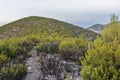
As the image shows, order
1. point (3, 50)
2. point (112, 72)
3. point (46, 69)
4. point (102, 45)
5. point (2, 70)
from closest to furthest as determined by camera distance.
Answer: point (112, 72) → point (102, 45) → point (2, 70) → point (46, 69) → point (3, 50)

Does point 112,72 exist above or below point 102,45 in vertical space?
below

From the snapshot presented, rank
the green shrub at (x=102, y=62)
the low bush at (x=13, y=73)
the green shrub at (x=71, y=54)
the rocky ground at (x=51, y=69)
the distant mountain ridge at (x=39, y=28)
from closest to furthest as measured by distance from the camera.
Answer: the green shrub at (x=102, y=62) → the low bush at (x=13, y=73) → the rocky ground at (x=51, y=69) → the green shrub at (x=71, y=54) → the distant mountain ridge at (x=39, y=28)

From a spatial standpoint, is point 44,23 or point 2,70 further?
point 44,23

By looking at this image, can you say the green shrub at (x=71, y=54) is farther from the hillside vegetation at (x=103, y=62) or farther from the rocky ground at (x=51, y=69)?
the hillside vegetation at (x=103, y=62)

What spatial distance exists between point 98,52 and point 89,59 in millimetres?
418

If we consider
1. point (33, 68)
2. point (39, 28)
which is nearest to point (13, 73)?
point (33, 68)

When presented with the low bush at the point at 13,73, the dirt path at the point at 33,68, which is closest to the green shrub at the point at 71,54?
the dirt path at the point at 33,68

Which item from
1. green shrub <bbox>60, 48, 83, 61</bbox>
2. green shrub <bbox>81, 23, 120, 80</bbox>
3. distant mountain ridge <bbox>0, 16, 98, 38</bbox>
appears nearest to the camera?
green shrub <bbox>81, 23, 120, 80</bbox>

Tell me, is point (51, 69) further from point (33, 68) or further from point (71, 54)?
point (71, 54)

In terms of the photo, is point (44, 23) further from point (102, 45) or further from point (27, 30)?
point (102, 45)

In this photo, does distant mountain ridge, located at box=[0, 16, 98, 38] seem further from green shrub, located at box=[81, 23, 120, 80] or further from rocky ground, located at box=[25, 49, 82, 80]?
green shrub, located at box=[81, 23, 120, 80]

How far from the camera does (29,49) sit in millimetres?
18734

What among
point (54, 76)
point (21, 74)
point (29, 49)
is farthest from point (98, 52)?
point (29, 49)

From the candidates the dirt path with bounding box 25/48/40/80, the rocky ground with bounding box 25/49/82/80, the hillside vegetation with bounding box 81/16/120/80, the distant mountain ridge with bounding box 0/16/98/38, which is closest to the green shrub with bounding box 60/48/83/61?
the rocky ground with bounding box 25/49/82/80
